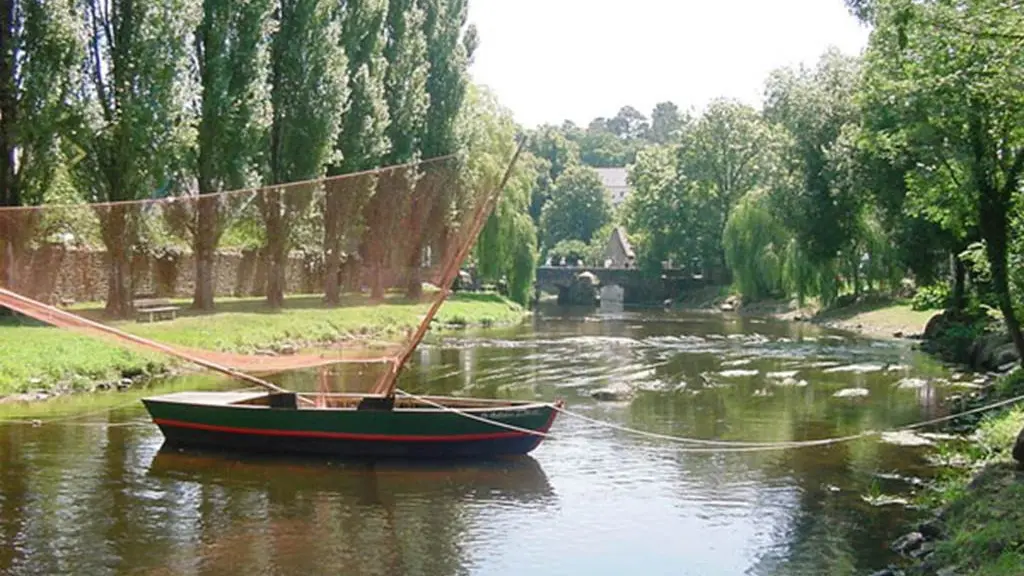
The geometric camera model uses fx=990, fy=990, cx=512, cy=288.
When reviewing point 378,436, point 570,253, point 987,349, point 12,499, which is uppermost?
point 570,253

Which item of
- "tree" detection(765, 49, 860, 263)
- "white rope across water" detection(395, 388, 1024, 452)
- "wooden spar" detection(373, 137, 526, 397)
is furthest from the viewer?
"tree" detection(765, 49, 860, 263)

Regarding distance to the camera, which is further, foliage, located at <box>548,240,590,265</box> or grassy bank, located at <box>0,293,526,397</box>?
foliage, located at <box>548,240,590,265</box>

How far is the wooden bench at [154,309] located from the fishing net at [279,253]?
5cm

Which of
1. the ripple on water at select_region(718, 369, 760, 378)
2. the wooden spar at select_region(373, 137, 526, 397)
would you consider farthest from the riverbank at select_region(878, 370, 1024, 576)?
the ripple on water at select_region(718, 369, 760, 378)

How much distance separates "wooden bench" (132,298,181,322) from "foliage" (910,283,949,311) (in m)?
31.7

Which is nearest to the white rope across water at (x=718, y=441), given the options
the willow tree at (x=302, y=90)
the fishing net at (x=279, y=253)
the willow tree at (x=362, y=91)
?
the fishing net at (x=279, y=253)

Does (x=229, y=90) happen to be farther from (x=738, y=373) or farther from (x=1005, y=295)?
(x=1005, y=295)

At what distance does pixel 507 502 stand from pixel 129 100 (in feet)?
73.6

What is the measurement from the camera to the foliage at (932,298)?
42.2m

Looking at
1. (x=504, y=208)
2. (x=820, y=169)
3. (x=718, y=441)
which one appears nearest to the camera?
(x=718, y=441)

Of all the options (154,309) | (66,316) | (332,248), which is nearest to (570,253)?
(154,309)

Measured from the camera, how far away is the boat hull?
17.7m

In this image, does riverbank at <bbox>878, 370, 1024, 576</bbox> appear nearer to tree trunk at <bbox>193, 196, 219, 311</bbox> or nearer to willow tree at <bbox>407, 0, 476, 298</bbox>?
tree trunk at <bbox>193, 196, 219, 311</bbox>

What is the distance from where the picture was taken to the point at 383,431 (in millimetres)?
17719
